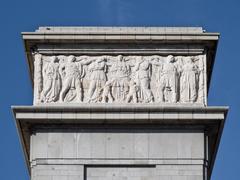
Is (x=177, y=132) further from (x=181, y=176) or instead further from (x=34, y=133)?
(x=34, y=133)

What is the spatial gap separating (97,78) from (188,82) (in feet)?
12.0

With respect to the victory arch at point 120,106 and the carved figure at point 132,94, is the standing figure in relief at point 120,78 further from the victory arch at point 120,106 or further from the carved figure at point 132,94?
the carved figure at point 132,94

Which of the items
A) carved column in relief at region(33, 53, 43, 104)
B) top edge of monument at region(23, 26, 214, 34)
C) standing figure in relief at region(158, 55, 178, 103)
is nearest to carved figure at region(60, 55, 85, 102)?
carved column in relief at region(33, 53, 43, 104)

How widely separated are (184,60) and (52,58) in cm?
534

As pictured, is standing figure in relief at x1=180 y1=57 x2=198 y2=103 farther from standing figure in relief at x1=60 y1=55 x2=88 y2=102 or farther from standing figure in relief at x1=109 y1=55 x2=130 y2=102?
standing figure in relief at x1=60 y1=55 x2=88 y2=102

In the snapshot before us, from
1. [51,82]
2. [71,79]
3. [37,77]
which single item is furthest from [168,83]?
[37,77]

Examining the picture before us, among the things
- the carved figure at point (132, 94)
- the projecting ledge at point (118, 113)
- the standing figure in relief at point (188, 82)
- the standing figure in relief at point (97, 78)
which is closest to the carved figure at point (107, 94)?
the standing figure in relief at point (97, 78)

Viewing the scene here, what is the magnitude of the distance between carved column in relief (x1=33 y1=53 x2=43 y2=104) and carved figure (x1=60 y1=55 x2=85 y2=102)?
0.88 metres

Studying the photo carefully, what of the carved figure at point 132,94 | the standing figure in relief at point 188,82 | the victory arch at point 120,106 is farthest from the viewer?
the standing figure in relief at point 188,82

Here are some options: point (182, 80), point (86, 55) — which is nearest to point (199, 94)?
point (182, 80)

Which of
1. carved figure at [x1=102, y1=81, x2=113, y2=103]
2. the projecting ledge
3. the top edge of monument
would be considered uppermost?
the top edge of monument

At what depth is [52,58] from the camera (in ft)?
194

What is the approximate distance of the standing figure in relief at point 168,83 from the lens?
58469 mm

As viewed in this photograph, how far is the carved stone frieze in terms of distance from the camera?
58.5m
